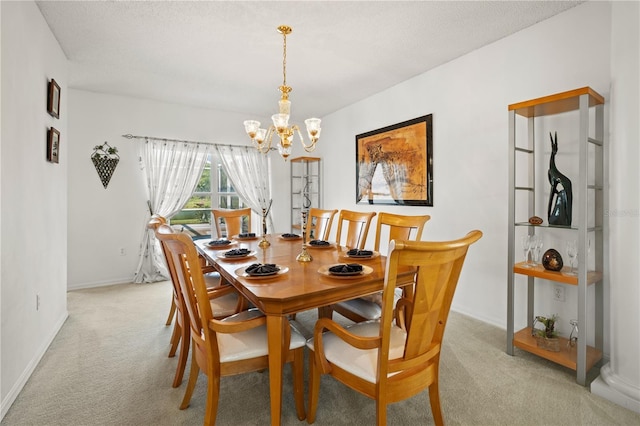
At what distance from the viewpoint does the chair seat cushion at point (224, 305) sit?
2031 mm

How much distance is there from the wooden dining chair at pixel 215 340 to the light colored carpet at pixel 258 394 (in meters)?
0.29

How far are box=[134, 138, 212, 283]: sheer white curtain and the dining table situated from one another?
274 cm

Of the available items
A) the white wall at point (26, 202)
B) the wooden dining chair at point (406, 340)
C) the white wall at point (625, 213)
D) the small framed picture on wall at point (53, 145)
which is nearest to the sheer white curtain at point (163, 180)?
the white wall at point (26, 202)

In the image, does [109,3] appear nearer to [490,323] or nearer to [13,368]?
[13,368]

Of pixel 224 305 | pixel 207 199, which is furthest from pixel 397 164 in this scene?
pixel 207 199

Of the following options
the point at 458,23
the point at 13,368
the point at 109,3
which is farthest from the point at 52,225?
the point at 458,23

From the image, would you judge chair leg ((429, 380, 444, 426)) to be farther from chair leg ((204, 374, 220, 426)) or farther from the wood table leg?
chair leg ((204, 374, 220, 426))

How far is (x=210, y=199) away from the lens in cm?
517

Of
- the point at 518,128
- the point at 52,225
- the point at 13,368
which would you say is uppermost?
the point at 518,128

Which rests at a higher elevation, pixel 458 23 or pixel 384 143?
pixel 458 23

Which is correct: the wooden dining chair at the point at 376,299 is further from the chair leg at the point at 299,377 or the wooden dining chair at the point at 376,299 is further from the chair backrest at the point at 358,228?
the chair leg at the point at 299,377

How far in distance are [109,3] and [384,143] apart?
121 inches

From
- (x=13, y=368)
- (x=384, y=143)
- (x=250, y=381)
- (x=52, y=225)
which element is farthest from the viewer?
(x=384, y=143)

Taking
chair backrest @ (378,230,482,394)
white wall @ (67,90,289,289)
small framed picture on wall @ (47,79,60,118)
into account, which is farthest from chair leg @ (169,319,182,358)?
white wall @ (67,90,289,289)
